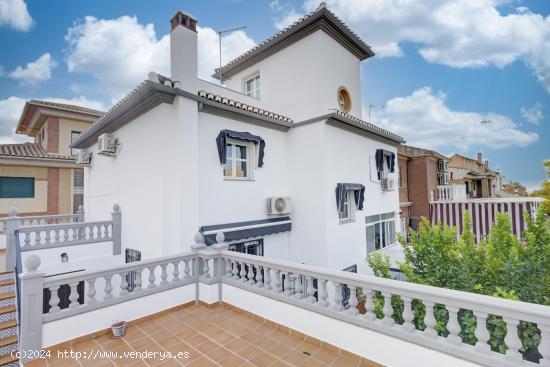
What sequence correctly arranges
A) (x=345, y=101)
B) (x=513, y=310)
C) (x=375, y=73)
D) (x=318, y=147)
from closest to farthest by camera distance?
(x=513, y=310) → (x=318, y=147) → (x=345, y=101) → (x=375, y=73)

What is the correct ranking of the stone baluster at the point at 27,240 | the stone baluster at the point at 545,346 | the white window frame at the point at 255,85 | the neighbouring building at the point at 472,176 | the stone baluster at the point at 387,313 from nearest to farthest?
the stone baluster at the point at 545,346
the stone baluster at the point at 387,313
the stone baluster at the point at 27,240
the white window frame at the point at 255,85
the neighbouring building at the point at 472,176

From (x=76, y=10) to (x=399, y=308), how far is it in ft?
53.6

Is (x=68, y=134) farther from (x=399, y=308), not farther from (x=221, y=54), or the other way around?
(x=399, y=308)

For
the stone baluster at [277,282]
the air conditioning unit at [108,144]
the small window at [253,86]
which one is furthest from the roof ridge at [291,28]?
the stone baluster at [277,282]

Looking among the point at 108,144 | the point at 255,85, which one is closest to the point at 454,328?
the point at 108,144

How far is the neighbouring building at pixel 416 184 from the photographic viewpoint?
71.4ft

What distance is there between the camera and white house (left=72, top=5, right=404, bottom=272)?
6.94 meters

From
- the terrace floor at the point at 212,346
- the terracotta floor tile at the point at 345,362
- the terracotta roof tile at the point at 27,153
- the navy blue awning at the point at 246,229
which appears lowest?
the terrace floor at the point at 212,346

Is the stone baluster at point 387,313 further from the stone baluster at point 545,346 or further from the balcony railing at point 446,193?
the balcony railing at point 446,193

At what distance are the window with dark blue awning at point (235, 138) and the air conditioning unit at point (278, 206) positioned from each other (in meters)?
1.43

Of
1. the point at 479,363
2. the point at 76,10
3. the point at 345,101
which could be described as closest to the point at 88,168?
the point at 76,10

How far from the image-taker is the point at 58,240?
29.3 feet

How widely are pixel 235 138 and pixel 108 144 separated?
510 centimetres

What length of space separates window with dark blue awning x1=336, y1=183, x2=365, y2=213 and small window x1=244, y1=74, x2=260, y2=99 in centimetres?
637
